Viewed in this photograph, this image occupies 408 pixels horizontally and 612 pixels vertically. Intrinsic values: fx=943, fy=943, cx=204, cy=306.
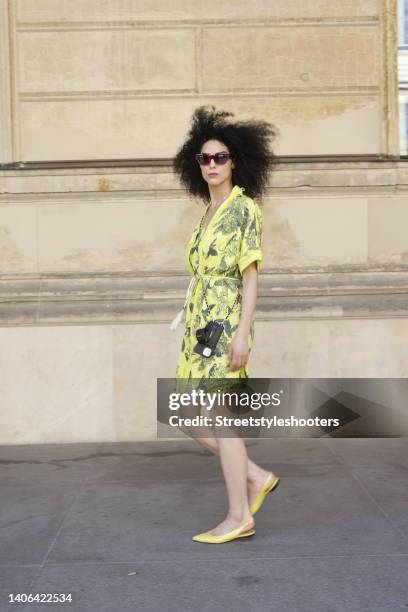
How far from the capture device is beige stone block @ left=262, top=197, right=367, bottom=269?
272 inches

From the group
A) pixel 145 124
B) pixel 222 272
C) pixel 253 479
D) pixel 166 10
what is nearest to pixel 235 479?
pixel 253 479

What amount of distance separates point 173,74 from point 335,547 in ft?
13.1

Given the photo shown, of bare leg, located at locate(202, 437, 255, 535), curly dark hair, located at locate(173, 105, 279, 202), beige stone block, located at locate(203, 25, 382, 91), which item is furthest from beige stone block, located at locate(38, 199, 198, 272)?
bare leg, located at locate(202, 437, 255, 535)

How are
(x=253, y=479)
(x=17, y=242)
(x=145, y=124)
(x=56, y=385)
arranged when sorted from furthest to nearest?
(x=145, y=124) < (x=17, y=242) < (x=56, y=385) < (x=253, y=479)

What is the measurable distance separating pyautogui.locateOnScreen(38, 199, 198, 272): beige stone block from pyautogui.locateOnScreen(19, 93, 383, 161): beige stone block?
0.42m

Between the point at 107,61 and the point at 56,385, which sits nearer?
the point at 56,385

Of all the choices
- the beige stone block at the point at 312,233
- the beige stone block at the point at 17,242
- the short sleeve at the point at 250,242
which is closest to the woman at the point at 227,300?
the short sleeve at the point at 250,242

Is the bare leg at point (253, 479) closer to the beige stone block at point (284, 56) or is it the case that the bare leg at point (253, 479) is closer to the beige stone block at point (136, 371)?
the beige stone block at point (136, 371)

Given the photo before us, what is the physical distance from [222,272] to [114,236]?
268 centimetres

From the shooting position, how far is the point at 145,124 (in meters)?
6.97

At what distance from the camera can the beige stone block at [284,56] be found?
6930 millimetres

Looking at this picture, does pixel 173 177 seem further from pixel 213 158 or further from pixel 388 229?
pixel 213 158

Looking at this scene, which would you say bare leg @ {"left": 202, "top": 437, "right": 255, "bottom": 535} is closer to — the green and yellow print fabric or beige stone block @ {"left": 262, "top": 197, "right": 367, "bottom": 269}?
the green and yellow print fabric

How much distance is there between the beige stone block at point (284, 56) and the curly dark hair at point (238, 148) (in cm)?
219
